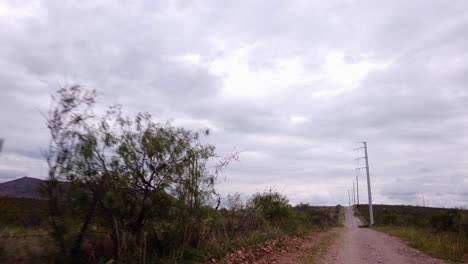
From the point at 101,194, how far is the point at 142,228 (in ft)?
5.60

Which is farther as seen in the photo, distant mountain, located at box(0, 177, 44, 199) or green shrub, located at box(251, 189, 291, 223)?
green shrub, located at box(251, 189, 291, 223)

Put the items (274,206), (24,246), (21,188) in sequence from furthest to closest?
1. (274,206)
2. (21,188)
3. (24,246)

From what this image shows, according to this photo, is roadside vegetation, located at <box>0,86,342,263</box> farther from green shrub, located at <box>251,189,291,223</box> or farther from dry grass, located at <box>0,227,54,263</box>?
green shrub, located at <box>251,189,291,223</box>

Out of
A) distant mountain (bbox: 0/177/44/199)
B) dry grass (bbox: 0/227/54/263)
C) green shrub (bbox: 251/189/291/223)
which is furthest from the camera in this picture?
green shrub (bbox: 251/189/291/223)

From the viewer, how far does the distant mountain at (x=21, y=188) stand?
8172 mm

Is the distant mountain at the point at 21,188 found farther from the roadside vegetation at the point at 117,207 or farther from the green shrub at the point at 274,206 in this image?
the green shrub at the point at 274,206

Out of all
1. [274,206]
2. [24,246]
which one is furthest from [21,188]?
[274,206]

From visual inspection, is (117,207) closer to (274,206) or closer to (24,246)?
(24,246)

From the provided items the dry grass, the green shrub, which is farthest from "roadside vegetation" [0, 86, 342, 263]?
the green shrub

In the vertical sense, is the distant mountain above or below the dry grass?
above

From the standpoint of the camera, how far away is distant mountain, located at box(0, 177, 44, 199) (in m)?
8.17

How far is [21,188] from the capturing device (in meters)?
8.68

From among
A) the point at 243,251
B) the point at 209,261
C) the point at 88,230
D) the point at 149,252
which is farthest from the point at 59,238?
the point at 243,251

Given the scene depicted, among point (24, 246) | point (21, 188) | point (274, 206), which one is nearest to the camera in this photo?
point (24, 246)
